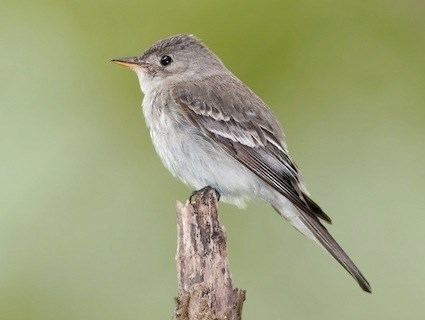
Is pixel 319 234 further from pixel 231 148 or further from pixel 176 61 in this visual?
pixel 176 61

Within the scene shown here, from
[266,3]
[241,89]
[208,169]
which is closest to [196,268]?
[208,169]

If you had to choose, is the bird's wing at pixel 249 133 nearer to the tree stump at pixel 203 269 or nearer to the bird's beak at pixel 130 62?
the bird's beak at pixel 130 62

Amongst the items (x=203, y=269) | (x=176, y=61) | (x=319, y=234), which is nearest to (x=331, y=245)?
(x=319, y=234)

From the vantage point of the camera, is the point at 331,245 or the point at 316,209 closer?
the point at 331,245

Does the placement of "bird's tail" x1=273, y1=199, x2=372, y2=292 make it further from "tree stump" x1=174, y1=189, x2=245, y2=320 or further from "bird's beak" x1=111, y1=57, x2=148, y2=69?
"bird's beak" x1=111, y1=57, x2=148, y2=69

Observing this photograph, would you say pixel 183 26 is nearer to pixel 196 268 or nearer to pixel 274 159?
pixel 274 159

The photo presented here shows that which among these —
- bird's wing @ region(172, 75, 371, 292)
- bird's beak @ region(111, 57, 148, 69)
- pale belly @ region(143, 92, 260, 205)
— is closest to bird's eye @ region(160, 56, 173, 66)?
bird's beak @ region(111, 57, 148, 69)
